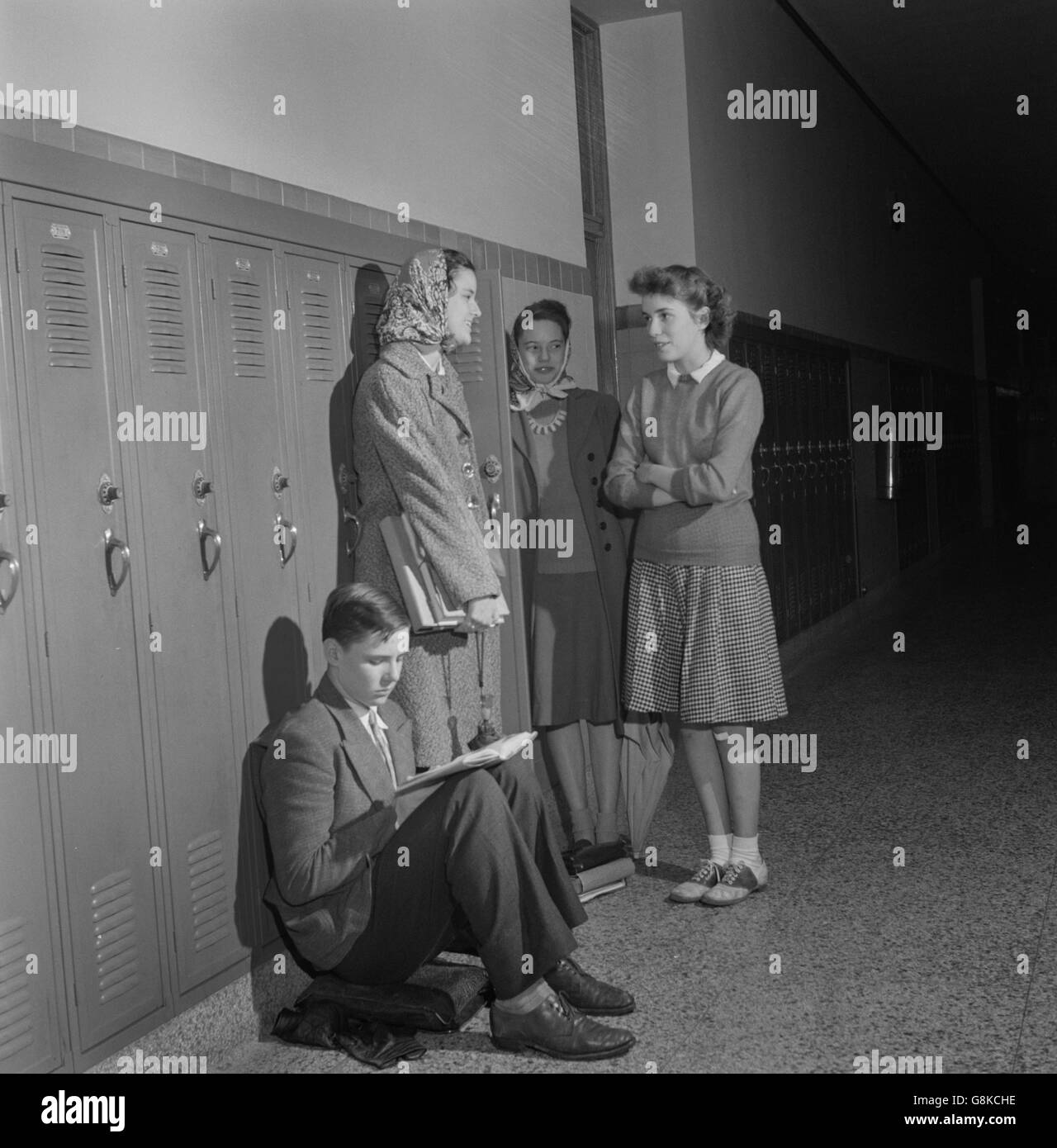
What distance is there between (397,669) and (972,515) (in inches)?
477

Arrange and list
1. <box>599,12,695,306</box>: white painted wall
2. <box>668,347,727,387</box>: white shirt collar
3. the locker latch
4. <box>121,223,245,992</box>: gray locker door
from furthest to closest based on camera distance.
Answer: <box>599,12,695,306</box>: white painted wall
<box>668,347,727,387</box>: white shirt collar
<box>121,223,245,992</box>: gray locker door
the locker latch

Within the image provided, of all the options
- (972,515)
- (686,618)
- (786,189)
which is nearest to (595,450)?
(686,618)

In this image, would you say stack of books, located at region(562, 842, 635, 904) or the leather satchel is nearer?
the leather satchel

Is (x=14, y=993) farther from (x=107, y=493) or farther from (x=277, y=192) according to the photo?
(x=277, y=192)

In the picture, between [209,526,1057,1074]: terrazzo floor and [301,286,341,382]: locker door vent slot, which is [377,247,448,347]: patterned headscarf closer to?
[301,286,341,382]: locker door vent slot

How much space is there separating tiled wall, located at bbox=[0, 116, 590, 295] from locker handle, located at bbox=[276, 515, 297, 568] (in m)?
0.65

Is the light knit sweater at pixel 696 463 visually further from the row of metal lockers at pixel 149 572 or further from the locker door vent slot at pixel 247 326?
the locker door vent slot at pixel 247 326

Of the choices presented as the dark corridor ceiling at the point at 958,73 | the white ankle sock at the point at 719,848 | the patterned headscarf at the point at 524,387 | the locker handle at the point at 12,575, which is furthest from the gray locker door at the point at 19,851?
the dark corridor ceiling at the point at 958,73

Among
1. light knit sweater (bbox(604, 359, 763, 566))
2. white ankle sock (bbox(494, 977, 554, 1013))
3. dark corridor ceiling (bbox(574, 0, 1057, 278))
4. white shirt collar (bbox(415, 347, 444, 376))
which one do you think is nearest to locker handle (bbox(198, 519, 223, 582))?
white shirt collar (bbox(415, 347, 444, 376))

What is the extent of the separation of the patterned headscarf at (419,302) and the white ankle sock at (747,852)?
4.64 ft

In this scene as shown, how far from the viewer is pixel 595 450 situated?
344 cm

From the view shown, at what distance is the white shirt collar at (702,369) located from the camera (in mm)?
3193

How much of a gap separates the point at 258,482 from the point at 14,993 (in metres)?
1.04

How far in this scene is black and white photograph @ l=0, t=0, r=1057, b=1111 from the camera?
217cm
